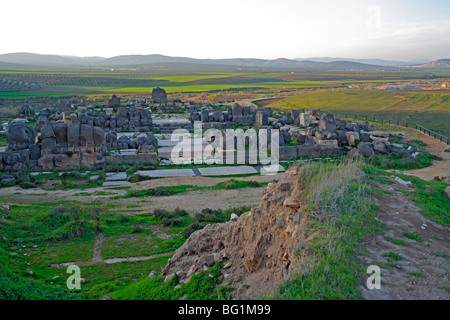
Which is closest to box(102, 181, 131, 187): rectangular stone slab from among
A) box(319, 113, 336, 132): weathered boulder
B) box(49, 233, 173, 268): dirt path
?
box(49, 233, 173, 268): dirt path

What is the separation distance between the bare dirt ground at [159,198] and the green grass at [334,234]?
305 inches

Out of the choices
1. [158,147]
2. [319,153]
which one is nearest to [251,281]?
[319,153]

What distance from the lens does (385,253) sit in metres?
6.78

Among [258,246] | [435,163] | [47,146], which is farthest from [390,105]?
[258,246]

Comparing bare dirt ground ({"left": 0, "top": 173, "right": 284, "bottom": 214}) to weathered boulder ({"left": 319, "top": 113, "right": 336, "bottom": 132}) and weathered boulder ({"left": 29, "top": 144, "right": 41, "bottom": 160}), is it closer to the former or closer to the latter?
weathered boulder ({"left": 29, "top": 144, "right": 41, "bottom": 160})

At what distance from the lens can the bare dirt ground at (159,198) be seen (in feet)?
53.2

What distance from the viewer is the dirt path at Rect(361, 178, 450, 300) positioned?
569 centimetres

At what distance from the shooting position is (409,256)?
6754 millimetres

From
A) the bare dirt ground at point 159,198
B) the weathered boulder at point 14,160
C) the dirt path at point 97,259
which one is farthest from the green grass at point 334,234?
the weathered boulder at point 14,160

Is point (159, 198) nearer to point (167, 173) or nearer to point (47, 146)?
point (167, 173)

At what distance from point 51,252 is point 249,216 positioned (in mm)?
6747

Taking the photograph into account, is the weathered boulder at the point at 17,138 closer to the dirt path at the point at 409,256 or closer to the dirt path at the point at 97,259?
the dirt path at the point at 97,259

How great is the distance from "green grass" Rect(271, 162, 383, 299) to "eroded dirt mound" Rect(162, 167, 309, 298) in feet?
0.99

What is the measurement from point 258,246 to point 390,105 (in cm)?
5349
